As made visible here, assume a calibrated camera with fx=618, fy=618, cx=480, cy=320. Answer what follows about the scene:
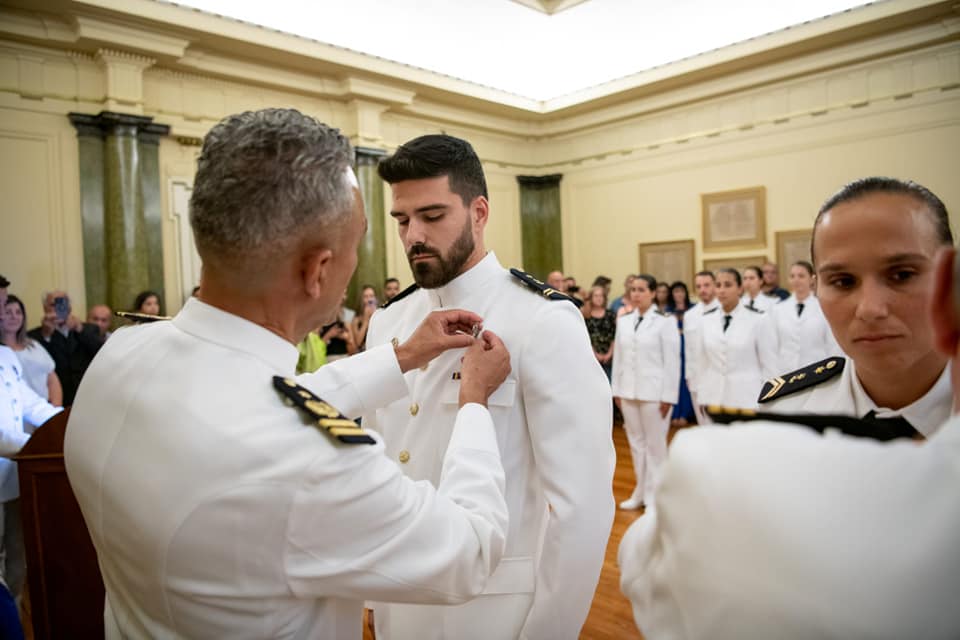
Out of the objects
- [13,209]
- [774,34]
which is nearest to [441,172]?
[13,209]

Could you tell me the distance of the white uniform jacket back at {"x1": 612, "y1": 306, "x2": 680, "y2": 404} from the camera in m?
5.00

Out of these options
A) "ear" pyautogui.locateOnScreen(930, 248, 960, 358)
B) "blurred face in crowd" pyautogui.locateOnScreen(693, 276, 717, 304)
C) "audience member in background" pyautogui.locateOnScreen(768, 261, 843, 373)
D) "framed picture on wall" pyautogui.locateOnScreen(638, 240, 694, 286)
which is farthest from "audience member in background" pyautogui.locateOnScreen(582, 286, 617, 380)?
"ear" pyautogui.locateOnScreen(930, 248, 960, 358)

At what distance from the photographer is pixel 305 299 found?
3.36ft

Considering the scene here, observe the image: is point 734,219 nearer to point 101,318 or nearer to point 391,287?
point 391,287

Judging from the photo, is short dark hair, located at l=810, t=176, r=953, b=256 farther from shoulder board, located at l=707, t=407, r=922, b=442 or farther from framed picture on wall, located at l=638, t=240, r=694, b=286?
framed picture on wall, located at l=638, t=240, r=694, b=286

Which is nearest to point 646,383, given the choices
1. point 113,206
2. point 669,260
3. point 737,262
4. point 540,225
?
point 737,262

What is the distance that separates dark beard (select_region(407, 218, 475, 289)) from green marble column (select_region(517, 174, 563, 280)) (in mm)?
9174

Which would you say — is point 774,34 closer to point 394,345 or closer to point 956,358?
point 394,345

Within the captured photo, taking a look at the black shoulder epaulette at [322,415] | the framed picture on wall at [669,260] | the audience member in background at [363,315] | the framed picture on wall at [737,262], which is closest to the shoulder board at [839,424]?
the black shoulder epaulette at [322,415]

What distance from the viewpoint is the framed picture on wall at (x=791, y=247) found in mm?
8164

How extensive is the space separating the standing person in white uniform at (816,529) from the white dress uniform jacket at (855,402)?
0.46 m

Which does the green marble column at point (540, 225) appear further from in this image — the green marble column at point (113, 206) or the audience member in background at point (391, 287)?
the green marble column at point (113, 206)

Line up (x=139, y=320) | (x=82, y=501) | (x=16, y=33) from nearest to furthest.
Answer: (x=82, y=501), (x=139, y=320), (x=16, y=33)

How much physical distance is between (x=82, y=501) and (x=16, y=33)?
7.14m
